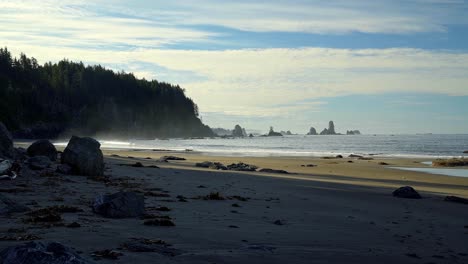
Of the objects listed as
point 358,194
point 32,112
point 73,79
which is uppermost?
point 73,79

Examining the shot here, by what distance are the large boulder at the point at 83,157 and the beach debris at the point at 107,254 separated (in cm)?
1185

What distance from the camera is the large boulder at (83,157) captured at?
17547mm

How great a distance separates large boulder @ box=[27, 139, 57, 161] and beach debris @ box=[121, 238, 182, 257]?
16.9 metres

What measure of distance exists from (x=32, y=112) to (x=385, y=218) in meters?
123

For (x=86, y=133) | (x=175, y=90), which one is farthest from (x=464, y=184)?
(x=175, y=90)

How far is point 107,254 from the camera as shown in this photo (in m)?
6.25

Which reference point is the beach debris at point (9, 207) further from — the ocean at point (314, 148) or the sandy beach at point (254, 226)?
the ocean at point (314, 148)

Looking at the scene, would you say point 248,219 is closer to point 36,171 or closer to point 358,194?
point 358,194

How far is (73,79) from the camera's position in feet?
502

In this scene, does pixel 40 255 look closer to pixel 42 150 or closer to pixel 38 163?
pixel 38 163

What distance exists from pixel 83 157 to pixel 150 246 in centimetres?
1178

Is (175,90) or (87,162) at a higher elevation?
(175,90)

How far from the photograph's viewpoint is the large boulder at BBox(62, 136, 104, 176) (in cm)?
1755

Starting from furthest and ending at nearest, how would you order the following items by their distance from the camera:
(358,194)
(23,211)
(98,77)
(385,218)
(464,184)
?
(98,77) < (464,184) < (358,194) < (385,218) < (23,211)
